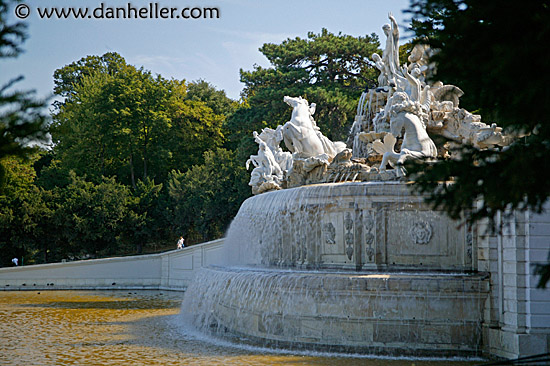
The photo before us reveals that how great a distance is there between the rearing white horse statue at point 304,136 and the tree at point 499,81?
11385 millimetres

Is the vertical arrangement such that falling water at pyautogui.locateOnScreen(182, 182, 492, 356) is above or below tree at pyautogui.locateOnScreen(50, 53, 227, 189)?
below

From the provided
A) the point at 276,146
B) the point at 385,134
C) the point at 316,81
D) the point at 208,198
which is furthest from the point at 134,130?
the point at 385,134

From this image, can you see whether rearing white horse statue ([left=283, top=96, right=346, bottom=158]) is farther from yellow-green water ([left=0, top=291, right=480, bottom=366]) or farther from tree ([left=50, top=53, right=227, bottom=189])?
tree ([left=50, top=53, right=227, bottom=189])

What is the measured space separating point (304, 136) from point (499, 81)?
12045 millimetres

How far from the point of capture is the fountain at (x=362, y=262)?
10.0 m

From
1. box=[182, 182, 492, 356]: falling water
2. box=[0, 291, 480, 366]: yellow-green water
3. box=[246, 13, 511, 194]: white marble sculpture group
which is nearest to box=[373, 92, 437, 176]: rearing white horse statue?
box=[246, 13, 511, 194]: white marble sculpture group

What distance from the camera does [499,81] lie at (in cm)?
452

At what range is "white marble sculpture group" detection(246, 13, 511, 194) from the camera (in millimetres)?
13031

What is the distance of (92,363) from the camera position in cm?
967

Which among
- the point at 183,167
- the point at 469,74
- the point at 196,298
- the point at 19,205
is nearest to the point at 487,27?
the point at 469,74

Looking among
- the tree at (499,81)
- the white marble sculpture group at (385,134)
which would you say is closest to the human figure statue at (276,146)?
the white marble sculpture group at (385,134)

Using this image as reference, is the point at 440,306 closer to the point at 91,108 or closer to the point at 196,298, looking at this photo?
the point at 196,298

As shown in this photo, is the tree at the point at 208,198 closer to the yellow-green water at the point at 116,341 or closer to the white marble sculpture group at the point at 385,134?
the white marble sculpture group at the point at 385,134

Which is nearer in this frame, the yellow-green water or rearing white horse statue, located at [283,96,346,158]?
the yellow-green water
